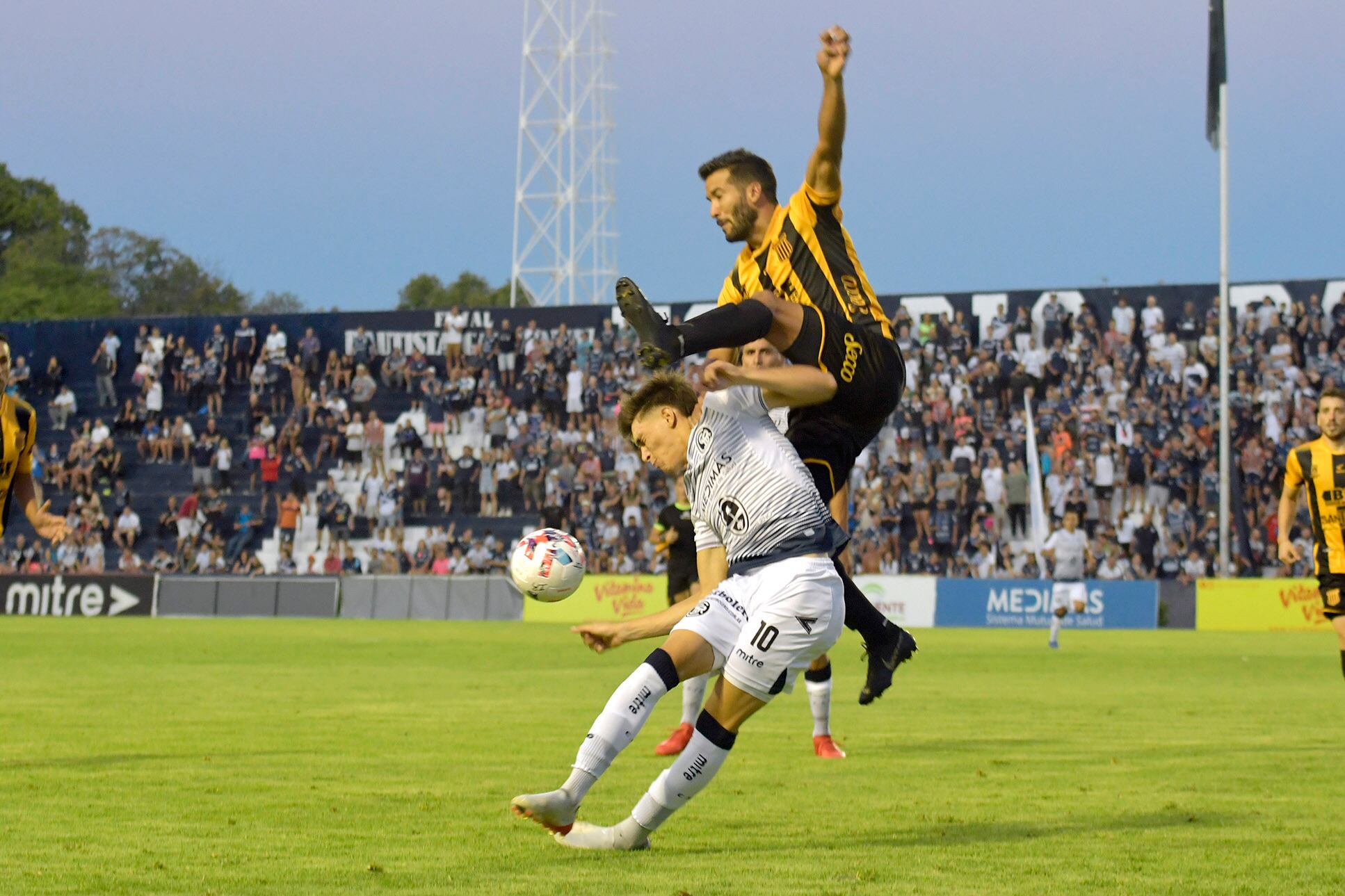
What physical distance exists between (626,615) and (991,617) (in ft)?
23.5

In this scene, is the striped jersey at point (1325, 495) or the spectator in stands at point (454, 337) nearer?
the striped jersey at point (1325, 495)

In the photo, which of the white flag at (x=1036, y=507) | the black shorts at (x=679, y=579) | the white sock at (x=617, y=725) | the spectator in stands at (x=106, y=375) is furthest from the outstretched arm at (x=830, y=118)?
the spectator in stands at (x=106, y=375)

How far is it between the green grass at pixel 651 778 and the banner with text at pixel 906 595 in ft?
46.2

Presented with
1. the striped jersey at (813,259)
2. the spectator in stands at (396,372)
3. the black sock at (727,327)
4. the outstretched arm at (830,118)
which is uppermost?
the spectator in stands at (396,372)

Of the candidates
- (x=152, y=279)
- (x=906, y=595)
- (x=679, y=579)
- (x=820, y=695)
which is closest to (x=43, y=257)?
(x=152, y=279)

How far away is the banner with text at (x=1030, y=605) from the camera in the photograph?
30750 millimetres

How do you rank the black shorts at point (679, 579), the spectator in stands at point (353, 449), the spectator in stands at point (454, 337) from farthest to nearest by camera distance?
the spectator in stands at point (454, 337) → the spectator in stands at point (353, 449) → the black shorts at point (679, 579)

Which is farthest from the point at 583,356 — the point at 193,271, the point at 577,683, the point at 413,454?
the point at 193,271

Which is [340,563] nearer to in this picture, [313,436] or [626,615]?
[313,436]

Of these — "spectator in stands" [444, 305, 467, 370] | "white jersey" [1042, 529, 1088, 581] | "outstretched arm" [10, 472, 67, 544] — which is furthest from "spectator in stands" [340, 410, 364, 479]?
"outstretched arm" [10, 472, 67, 544]

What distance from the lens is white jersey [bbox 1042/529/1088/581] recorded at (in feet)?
82.0

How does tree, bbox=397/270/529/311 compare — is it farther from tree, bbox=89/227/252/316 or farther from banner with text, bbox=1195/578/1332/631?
banner with text, bbox=1195/578/1332/631

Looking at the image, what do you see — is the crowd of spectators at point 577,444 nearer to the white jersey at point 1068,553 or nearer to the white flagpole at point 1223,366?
the white flagpole at point 1223,366

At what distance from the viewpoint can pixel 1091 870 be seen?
227 inches
